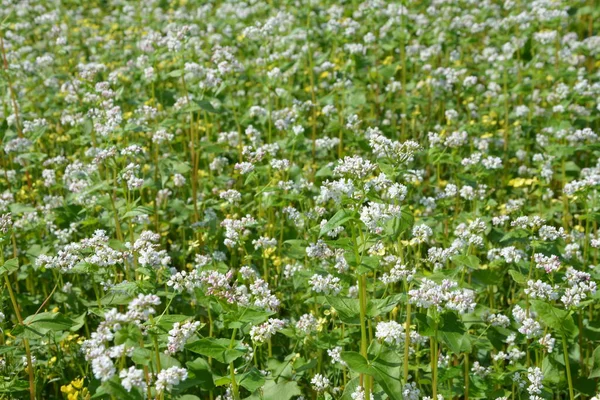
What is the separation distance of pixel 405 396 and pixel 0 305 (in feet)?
6.92

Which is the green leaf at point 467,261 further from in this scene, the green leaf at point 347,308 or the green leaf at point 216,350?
the green leaf at point 216,350

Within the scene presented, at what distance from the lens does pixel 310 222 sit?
493 cm

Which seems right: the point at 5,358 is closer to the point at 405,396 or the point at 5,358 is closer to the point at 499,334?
the point at 405,396

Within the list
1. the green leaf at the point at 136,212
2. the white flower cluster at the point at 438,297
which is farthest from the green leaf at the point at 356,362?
the green leaf at the point at 136,212

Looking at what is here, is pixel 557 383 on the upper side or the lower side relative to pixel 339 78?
lower

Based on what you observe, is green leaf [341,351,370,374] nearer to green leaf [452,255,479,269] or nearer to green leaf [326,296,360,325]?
green leaf [326,296,360,325]

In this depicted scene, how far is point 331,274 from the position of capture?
4109mm

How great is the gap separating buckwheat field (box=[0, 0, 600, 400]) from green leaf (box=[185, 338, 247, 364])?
0.7 inches

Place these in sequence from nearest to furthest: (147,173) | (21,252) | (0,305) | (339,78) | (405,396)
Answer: (405,396)
(0,305)
(21,252)
(147,173)
(339,78)

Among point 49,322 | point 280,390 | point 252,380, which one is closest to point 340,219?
point 252,380

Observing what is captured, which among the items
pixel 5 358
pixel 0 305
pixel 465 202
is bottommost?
pixel 465 202

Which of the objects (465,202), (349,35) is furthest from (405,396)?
(349,35)

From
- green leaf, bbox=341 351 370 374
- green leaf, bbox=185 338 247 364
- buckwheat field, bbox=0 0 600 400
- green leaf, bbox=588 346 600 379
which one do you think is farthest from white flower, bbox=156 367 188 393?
green leaf, bbox=588 346 600 379

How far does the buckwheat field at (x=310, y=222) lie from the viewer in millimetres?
3430
